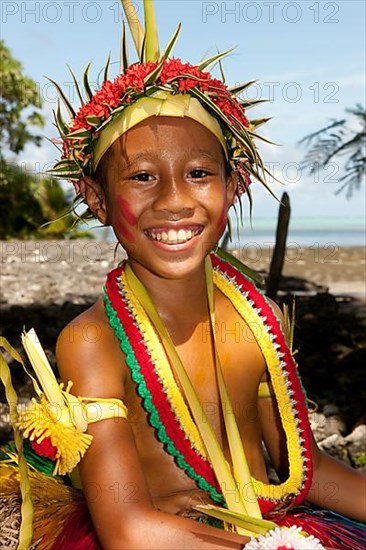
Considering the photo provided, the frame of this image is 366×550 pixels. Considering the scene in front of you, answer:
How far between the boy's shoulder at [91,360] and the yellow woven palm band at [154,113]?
1.56 feet

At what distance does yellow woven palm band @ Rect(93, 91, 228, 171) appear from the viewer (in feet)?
6.86

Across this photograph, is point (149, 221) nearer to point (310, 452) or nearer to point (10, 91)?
point (310, 452)

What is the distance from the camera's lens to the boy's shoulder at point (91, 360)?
2.05 metres

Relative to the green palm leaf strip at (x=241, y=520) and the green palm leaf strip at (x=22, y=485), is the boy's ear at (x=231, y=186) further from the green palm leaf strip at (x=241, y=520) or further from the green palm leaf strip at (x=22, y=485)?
the green palm leaf strip at (x=241, y=520)

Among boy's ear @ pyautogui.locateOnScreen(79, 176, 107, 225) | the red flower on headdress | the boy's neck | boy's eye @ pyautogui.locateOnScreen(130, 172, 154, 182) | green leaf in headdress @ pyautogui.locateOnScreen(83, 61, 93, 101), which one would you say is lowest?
the red flower on headdress

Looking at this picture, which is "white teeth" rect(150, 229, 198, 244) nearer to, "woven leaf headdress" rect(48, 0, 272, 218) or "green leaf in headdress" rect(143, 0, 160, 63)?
"woven leaf headdress" rect(48, 0, 272, 218)

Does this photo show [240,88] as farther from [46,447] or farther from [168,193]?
[46,447]

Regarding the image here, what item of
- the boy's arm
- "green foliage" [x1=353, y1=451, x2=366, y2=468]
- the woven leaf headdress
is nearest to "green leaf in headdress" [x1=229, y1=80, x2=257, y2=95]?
the woven leaf headdress

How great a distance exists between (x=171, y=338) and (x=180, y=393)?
167 millimetres

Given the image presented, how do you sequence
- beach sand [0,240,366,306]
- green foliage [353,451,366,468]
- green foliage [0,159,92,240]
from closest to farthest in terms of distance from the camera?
green foliage [353,451,366,468]
beach sand [0,240,366,306]
green foliage [0,159,92,240]

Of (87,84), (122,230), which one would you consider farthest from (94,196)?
(87,84)

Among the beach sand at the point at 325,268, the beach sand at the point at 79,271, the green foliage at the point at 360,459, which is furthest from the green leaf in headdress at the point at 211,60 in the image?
the beach sand at the point at 325,268

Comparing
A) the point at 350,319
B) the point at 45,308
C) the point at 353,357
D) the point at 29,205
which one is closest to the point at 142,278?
the point at 353,357

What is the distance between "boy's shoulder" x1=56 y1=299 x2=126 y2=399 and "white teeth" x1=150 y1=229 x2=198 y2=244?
0.28 metres
